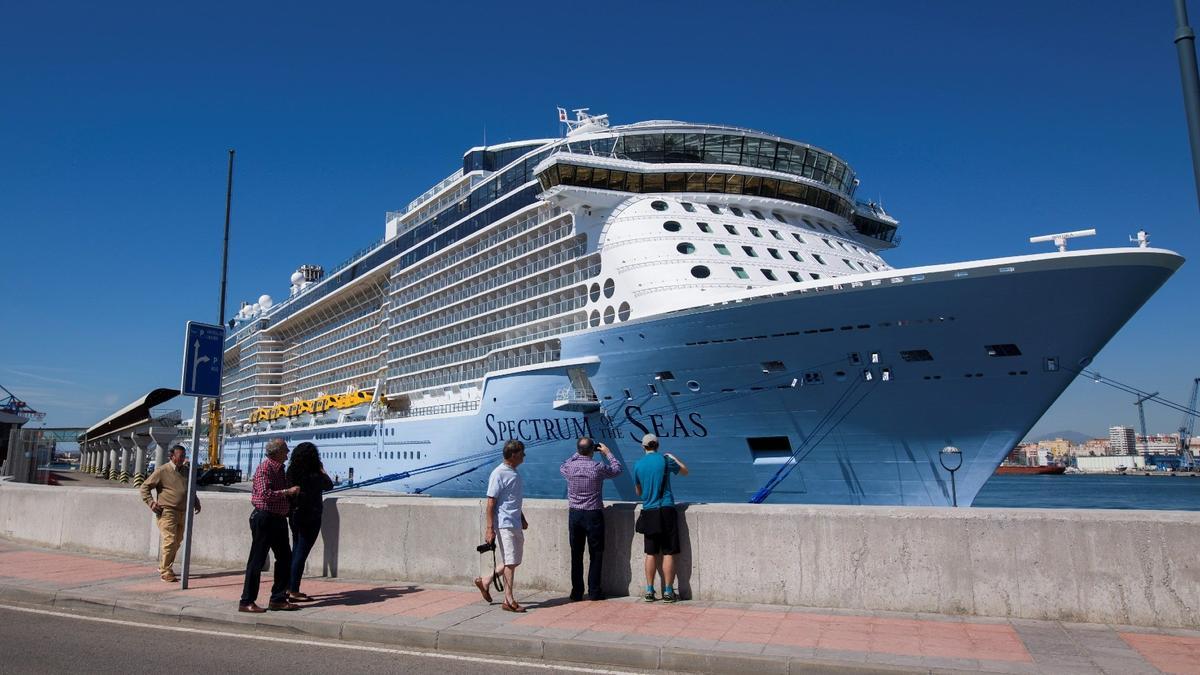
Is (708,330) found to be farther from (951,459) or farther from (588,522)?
(588,522)

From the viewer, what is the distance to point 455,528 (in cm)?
818

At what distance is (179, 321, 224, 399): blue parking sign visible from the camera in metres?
8.62

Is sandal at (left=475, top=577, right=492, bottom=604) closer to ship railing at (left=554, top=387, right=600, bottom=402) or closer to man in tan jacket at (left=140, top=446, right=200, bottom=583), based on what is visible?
man in tan jacket at (left=140, top=446, right=200, bottom=583)

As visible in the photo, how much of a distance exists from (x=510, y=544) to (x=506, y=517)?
24 cm

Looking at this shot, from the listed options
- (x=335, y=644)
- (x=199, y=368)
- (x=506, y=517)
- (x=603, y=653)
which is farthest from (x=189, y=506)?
Answer: (x=603, y=653)

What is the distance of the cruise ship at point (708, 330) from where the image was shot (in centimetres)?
1569

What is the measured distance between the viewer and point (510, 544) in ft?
23.1

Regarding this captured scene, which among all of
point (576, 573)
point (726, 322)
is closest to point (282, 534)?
point (576, 573)

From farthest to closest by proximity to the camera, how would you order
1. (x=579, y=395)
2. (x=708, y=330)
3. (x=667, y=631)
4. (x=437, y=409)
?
(x=437, y=409)
(x=579, y=395)
(x=708, y=330)
(x=667, y=631)

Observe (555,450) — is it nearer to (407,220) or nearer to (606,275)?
(606,275)

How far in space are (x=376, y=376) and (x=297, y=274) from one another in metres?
26.3

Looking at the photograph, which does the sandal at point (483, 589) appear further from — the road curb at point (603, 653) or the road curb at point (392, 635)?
the road curb at point (603, 653)

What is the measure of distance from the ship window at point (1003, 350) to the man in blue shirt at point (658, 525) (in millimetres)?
11230

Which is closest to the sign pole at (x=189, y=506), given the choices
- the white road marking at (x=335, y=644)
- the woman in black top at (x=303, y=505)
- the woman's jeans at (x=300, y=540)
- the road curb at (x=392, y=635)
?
the white road marking at (x=335, y=644)
